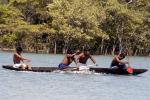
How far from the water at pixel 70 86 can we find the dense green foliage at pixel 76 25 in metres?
35.8

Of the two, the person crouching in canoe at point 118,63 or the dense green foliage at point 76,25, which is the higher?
the dense green foliage at point 76,25

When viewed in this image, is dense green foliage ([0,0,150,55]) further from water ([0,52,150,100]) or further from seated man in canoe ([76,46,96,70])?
water ([0,52,150,100])

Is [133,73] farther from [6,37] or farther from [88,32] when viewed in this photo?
[6,37]

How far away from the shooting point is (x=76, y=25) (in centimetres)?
7244

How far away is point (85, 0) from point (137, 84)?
144 feet

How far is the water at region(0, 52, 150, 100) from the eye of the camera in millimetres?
24969

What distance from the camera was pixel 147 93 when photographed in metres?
27.7

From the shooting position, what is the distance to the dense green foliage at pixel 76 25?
72438mm

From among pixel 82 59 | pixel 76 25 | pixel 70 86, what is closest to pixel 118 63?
pixel 82 59

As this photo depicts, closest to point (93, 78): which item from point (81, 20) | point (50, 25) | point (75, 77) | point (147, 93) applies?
point (75, 77)

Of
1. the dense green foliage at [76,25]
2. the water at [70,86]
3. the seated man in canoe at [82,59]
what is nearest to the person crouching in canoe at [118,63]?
the water at [70,86]

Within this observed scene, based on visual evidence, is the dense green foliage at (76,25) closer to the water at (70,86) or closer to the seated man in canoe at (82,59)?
the seated man in canoe at (82,59)

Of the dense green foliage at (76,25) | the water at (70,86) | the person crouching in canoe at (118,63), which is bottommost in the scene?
the water at (70,86)

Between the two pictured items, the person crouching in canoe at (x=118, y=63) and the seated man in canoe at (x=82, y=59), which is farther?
the seated man in canoe at (x=82, y=59)
